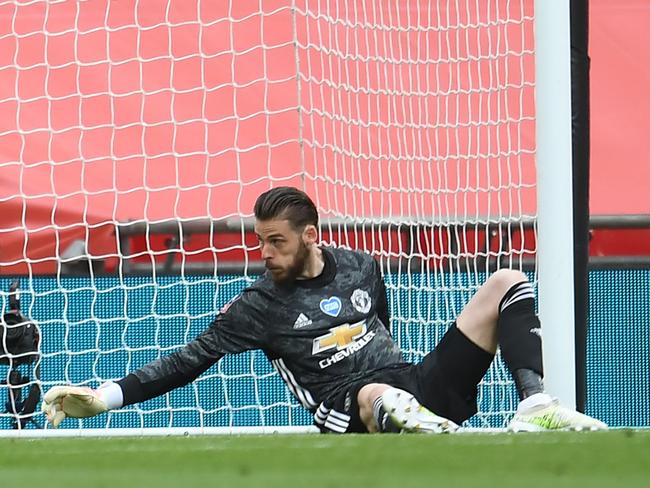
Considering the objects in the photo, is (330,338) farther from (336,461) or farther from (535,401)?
(336,461)

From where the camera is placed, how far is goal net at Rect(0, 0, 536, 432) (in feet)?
16.8

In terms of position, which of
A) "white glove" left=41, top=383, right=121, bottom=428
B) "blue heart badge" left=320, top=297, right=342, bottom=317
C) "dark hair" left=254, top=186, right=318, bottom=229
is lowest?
"white glove" left=41, top=383, right=121, bottom=428

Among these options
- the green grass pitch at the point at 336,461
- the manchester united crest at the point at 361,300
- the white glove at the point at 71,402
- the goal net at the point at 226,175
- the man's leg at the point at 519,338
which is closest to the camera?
the green grass pitch at the point at 336,461

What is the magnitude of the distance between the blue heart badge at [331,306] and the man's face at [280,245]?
16 cm

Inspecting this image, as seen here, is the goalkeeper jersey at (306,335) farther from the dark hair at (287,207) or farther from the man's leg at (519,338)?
the man's leg at (519,338)

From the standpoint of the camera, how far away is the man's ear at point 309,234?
3.92m

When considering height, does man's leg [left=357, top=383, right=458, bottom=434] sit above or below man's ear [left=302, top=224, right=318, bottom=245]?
below

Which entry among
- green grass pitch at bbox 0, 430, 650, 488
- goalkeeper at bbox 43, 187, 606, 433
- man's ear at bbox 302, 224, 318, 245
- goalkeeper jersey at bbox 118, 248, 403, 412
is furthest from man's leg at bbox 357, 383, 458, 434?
green grass pitch at bbox 0, 430, 650, 488

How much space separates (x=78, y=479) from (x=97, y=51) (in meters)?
4.06

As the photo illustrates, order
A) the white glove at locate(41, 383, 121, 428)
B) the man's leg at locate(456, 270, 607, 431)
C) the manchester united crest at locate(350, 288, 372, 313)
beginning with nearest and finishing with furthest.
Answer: the man's leg at locate(456, 270, 607, 431) → the white glove at locate(41, 383, 121, 428) → the manchester united crest at locate(350, 288, 372, 313)

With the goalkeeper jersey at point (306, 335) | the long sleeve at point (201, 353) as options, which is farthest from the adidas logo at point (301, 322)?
the long sleeve at point (201, 353)

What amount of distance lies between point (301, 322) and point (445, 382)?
0.47 m

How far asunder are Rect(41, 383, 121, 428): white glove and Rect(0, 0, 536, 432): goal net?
4.71 feet

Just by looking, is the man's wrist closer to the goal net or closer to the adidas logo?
the adidas logo
